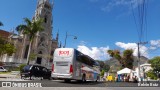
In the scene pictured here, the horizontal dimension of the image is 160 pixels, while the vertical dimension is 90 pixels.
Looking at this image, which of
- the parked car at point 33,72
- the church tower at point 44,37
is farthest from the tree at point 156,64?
the parked car at point 33,72

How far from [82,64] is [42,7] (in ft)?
195

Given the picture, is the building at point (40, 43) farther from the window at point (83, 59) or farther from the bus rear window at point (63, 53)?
the bus rear window at point (63, 53)

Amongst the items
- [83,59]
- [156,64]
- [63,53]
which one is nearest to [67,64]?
[63,53]

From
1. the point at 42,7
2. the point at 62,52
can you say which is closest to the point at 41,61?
the point at 42,7

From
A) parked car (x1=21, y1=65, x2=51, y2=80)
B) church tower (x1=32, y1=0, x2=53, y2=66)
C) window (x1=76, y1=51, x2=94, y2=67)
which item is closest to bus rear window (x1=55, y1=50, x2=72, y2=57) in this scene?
window (x1=76, y1=51, x2=94, y2=67)

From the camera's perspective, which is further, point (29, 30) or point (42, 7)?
point (42, 7)

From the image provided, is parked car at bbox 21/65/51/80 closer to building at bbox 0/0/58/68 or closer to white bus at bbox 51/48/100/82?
white bus at bbox 51/48/100/82

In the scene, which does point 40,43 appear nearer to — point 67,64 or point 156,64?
point 156,64

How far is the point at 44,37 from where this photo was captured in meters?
74.4

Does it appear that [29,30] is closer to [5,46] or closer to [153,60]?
[5,46]

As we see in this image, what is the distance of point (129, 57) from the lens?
53.8 metres

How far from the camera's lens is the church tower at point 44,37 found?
7156cm

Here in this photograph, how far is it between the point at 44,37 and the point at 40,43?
122 inches

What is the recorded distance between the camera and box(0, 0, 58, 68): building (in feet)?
226
